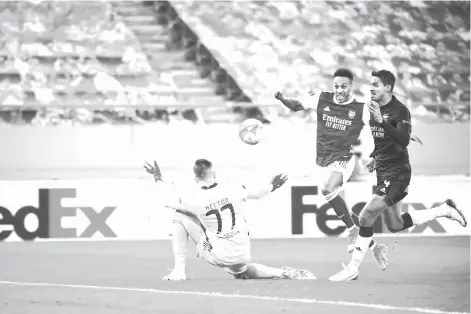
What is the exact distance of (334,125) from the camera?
1266 centimetres

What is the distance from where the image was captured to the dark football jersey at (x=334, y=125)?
41.0 feet

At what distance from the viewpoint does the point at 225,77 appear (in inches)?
846

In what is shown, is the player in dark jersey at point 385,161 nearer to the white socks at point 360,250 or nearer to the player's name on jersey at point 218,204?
the white socks at point 360,250

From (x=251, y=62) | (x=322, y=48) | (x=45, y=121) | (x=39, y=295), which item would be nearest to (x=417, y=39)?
(x=322, y=48)

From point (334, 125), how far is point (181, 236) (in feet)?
8.95

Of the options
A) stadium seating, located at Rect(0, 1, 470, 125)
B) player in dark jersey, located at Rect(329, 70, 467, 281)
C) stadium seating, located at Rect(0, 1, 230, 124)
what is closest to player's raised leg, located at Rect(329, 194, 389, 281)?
player in dark jersey, located at Rect(329, 70, 467, 281)

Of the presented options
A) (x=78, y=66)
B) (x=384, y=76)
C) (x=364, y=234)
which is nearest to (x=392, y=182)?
(x=364, y=234)

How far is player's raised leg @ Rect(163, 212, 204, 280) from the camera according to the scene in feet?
34.9

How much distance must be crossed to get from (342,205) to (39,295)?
4.16 m

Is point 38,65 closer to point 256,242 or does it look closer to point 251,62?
point 251,62

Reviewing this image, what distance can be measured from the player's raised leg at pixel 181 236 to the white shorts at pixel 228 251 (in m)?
0.16

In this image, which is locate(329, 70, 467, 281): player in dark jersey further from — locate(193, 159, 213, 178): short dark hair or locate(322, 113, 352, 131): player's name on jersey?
locate(322, 113, 352, 131): player's name on jersey

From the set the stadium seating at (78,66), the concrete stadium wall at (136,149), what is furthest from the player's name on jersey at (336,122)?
the stadium seating at (78,66)

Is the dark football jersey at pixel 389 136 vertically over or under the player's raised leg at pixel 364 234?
over
